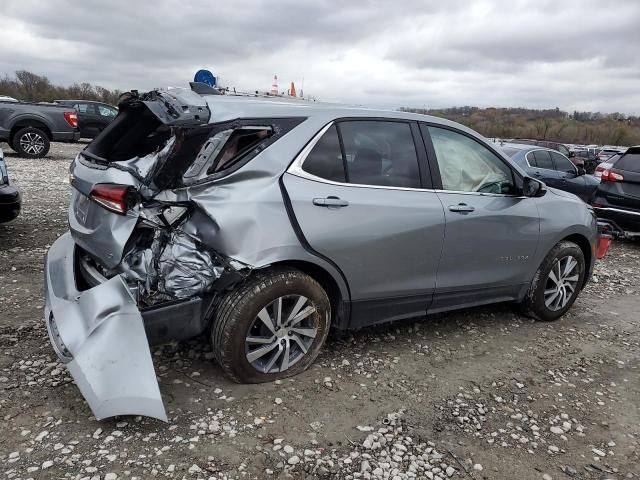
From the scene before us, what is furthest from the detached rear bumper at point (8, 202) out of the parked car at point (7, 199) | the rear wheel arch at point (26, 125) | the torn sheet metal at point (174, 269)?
the rear wheel arch at point (26, 125)

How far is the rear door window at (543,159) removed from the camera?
10766mm

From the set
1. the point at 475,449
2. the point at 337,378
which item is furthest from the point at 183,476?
the point at 475,449

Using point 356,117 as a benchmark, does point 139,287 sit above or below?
below

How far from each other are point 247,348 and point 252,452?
24.8 inches

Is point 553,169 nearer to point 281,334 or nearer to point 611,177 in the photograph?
point 611,177

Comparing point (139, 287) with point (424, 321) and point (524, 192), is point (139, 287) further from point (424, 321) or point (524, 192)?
point (524, 192)

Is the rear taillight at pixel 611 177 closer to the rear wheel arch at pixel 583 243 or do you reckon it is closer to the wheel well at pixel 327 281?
the rear wheel arch at pixel 583 243

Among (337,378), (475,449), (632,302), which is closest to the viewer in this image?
(475,449)

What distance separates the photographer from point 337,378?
3.41 metres

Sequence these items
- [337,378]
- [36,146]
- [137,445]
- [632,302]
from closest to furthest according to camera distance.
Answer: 1. [137,445]
2. [337,378]
3. [632,302]
4. [36,146]

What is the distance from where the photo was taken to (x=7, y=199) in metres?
5.39

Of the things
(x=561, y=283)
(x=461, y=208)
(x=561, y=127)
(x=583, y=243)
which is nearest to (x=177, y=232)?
(x=461, y=208)

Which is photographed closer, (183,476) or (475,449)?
(183,476)

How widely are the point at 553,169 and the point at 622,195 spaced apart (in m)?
3.05
